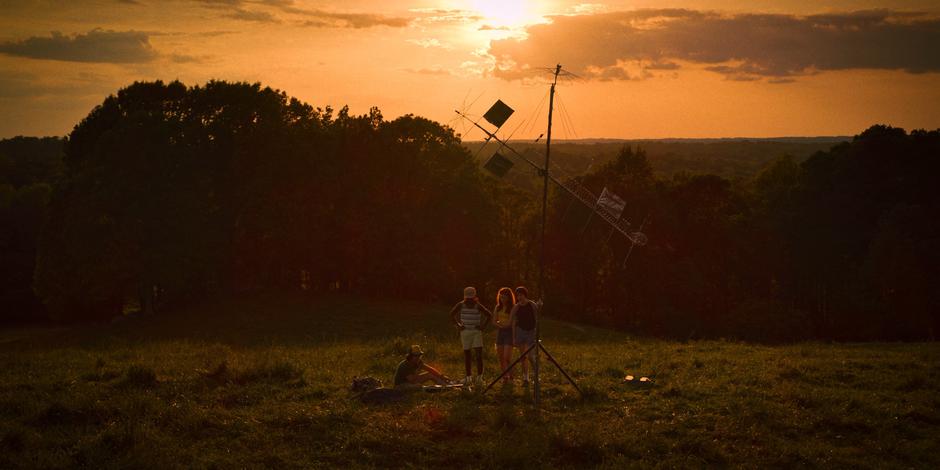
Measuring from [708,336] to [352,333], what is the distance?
2954 cm

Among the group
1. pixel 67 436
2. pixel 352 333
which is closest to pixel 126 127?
pixel 352 333

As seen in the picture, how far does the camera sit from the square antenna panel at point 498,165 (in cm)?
1894

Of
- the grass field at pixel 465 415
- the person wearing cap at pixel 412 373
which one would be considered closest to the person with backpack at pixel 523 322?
the grass field at pixel 465 415

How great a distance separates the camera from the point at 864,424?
55.1ft

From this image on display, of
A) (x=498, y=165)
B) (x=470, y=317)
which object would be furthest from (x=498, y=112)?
(x=470, y=317)

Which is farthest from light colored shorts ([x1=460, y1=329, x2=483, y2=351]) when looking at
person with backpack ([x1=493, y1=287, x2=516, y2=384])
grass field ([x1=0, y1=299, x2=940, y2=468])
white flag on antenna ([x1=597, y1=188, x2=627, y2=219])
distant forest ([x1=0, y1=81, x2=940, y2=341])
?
distant forest ([x1=0, y1=81, x2=940, y2=341])

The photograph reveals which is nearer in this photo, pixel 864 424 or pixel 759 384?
pixel 864 424

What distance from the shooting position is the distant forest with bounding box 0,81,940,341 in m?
52.6

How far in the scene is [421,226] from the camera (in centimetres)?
5872

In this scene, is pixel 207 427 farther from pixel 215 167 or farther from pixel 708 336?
pixel 708 336

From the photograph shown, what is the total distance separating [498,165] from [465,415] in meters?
6.09

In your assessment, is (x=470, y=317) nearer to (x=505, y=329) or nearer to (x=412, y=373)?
(x=505, y=329)

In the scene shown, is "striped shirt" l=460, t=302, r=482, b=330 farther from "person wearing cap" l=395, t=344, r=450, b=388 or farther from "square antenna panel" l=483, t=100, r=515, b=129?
"square antenna panel" l=483, t=100, r=515, b=129

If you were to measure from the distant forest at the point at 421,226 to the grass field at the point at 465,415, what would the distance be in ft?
96.6
